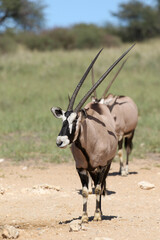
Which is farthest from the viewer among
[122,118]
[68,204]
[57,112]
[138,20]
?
[138,20]

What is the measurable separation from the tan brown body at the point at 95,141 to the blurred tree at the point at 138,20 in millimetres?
38293

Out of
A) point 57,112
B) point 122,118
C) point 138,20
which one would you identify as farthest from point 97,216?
point 138,20

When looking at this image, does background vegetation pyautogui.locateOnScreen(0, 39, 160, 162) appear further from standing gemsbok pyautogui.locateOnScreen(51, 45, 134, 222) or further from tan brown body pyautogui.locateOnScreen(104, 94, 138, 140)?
standing gemsbok pyautogui.locateOnScreen(51, 45, 134, 222)

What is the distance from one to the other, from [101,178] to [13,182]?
8.27 feet

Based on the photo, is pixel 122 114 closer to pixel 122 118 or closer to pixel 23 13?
pixel 122 118

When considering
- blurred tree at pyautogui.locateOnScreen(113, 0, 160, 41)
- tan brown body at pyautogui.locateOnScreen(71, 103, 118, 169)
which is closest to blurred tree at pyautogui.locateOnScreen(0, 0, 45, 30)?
blurred tree at pyautogui.locateOnScreen(113, 0, 160, 41)

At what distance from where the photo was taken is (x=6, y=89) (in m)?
17.2

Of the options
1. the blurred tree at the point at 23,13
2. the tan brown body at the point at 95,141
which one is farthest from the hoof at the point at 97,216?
the blurred tree at the point at 23,13

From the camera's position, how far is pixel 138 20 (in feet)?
149

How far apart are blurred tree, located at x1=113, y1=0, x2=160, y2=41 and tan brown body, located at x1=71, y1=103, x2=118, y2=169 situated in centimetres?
3829

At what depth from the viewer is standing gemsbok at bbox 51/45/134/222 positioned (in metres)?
4.47

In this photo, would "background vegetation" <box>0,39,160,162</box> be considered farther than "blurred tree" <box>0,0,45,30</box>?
No

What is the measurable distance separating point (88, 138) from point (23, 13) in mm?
23353

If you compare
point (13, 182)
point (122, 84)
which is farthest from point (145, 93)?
point (13, 182)
